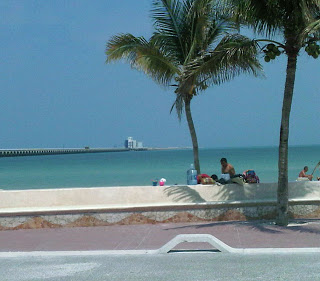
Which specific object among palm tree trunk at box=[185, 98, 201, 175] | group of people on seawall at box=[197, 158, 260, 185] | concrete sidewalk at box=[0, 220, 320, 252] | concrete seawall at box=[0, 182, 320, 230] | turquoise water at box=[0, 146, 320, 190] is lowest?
turquoise water at box=[0, 146, 320, 190]

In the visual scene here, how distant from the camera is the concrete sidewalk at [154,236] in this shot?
8.83 metres

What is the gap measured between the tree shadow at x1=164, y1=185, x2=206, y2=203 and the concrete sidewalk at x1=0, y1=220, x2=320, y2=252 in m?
0.64

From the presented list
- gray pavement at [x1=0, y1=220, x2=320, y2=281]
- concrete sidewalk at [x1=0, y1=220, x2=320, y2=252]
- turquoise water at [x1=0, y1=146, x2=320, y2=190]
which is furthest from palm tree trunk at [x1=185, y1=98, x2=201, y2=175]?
turquoise water at [x1=0, y1=146, x2=320, y2=190]

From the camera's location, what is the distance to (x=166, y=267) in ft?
23.2

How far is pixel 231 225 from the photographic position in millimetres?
10609

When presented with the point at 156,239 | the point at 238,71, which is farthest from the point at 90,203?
the point at 238,71

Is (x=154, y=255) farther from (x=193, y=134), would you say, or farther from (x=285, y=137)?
(x=193, y=134)

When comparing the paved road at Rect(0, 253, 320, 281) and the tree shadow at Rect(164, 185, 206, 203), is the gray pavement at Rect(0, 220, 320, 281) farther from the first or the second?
the tree shadow at Rect(164, 185, 206, 203)

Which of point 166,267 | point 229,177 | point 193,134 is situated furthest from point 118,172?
point 166,267

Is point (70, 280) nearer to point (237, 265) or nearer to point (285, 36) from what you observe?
point (237, 265)

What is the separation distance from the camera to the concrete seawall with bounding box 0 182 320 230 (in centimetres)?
1106

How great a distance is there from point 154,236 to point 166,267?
2.75 meters

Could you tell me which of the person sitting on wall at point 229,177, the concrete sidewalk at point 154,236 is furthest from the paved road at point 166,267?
the person sitting on wall at point 229,177

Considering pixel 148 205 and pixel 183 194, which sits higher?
pixel 183 194
